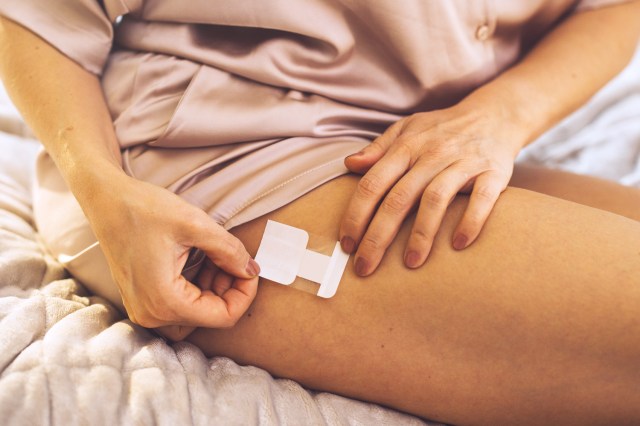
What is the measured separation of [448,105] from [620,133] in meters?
0.49

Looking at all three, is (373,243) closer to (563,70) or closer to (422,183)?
(422,183)

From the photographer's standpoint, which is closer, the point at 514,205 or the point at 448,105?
the point at 514,205

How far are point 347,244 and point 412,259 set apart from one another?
8 cm

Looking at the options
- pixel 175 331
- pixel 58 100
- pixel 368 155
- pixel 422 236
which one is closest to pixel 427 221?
pixel 422 236

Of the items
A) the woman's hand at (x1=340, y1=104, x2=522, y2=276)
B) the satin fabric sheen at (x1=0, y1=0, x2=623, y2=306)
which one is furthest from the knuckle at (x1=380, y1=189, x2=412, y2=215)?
the satin fabric sheen at (x1=0, y1=0, x2=623, y2=306)

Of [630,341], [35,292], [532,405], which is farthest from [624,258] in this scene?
[35,292]

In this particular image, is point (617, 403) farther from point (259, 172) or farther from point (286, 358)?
point (259, 172)

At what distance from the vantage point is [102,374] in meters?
0.59

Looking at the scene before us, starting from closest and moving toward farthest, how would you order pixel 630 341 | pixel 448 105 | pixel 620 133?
1. pixel 630 341
2. pixel 448 105
3. pixel 620 133

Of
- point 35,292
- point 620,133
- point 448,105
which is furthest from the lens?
point 620,133

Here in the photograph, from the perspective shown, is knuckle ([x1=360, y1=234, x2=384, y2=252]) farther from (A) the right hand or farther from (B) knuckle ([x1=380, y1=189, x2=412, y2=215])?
(A) the right hand

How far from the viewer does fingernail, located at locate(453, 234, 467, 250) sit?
652 millimetres

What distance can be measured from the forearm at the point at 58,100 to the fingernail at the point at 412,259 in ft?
1.27

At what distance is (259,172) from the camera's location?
0.73 metres
